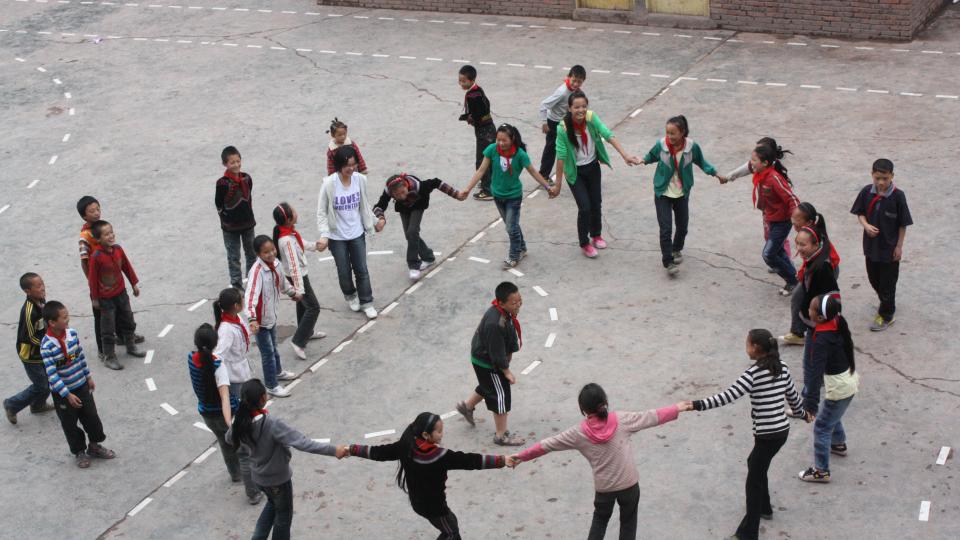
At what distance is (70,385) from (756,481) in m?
5.53

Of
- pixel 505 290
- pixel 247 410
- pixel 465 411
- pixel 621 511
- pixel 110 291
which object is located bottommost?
pixel 465 411

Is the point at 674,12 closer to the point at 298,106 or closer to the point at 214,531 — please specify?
the point at 298,106

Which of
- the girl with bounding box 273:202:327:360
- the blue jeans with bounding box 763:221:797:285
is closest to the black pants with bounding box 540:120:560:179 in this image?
the blue jeans with bounding box 763:221:797:285

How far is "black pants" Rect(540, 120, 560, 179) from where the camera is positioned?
13.6m

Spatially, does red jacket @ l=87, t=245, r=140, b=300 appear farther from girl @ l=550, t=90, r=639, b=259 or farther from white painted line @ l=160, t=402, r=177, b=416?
girl @ l=550, t=90, r=639, b=259

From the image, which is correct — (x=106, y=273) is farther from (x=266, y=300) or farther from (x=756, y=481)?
(x=756, y=481)

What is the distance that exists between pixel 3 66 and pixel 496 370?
14.6m

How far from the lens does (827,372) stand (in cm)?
806

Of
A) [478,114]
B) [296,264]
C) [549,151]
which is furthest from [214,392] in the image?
[549,151]

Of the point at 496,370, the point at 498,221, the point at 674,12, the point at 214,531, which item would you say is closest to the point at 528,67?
the point at 674,12

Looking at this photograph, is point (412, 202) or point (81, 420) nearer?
point (81, 420)

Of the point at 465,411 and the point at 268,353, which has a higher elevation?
the point at 268,353

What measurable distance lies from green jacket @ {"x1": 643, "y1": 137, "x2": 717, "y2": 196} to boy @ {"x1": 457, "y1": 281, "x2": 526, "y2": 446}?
3112 mm

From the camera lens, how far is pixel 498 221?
1297 centimetres
